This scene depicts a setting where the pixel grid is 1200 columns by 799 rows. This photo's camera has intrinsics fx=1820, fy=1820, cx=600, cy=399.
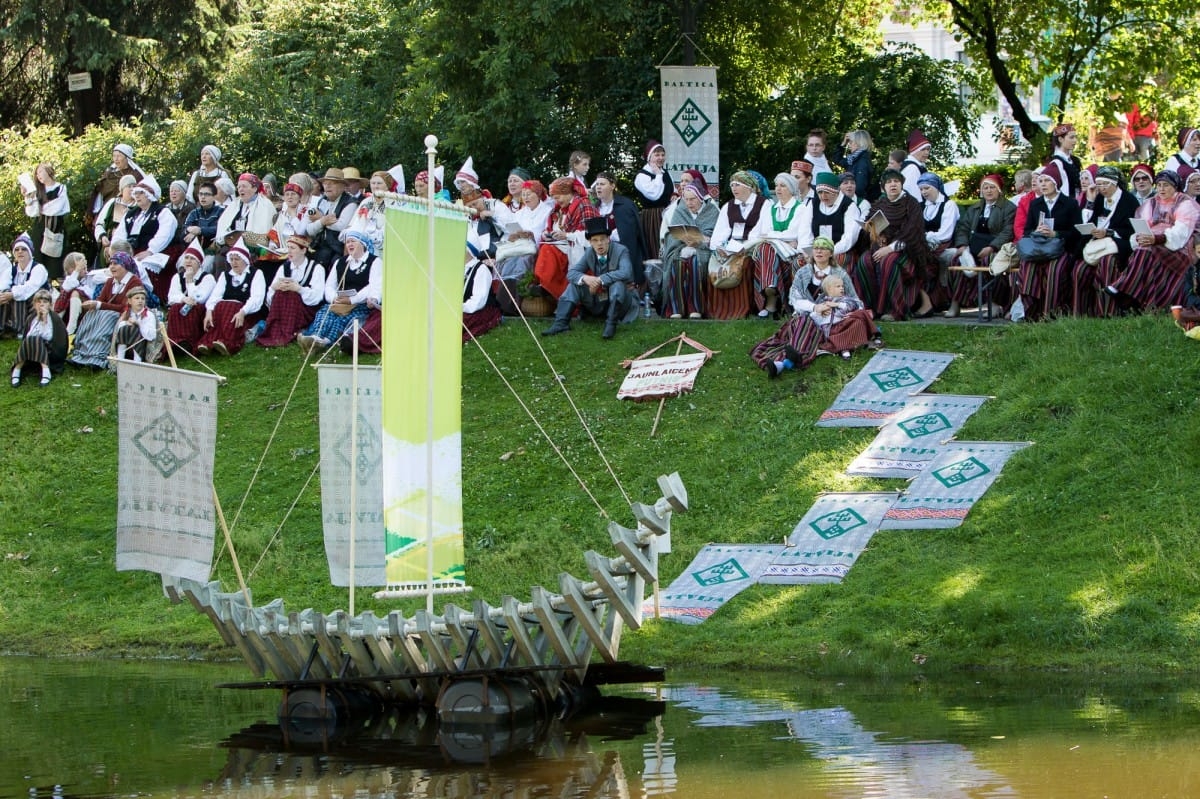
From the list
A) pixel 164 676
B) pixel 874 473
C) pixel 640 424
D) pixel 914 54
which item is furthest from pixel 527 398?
pixel 914 54

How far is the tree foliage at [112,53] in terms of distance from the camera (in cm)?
3334

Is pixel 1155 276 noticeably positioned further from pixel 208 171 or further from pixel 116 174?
pixel 116 174

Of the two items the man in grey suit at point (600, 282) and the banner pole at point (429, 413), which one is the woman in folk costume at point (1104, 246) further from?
the banner pole at point (429, 413)

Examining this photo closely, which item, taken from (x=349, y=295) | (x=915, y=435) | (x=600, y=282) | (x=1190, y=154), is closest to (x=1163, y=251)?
(x=1190, y=154)

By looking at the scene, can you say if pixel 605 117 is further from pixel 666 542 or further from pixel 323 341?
pixel 666 542

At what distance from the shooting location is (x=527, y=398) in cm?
1958

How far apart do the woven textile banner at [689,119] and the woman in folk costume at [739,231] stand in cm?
217

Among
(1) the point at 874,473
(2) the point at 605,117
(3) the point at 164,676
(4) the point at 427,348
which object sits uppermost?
(2) the point at 605,117

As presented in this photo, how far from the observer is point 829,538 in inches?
630

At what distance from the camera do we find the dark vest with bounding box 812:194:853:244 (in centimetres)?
1928

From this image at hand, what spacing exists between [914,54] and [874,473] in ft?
37.2

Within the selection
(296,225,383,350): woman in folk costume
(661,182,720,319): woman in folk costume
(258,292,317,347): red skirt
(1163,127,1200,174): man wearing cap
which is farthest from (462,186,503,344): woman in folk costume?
(1163,127,1200,174): man wearing cap

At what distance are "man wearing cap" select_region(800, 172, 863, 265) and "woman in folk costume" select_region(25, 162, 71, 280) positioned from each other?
34.3 feet

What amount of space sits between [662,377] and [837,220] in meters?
2.52
